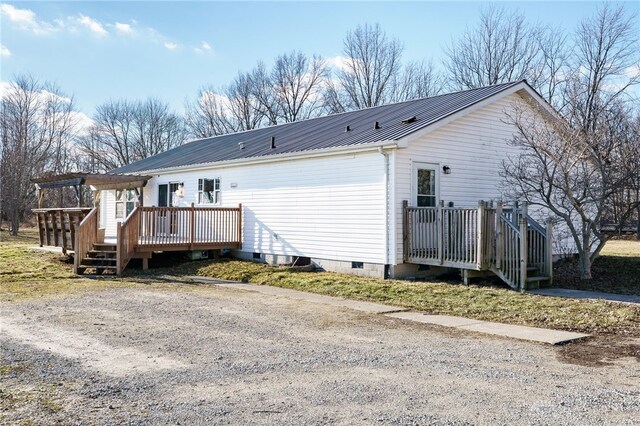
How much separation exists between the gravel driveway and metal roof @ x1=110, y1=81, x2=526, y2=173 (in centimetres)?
623

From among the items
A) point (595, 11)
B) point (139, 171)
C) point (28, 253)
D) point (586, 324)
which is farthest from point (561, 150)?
point (595, 11)

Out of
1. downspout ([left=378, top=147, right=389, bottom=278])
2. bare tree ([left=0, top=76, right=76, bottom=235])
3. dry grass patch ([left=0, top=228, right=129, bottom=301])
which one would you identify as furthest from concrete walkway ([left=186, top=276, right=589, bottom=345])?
bare tree ([left=0, top=76, right=76, bottom=235])

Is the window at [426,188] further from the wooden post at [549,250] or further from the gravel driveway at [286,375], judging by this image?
the gravel driveway at [286,375]

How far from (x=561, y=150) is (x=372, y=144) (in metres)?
4.24

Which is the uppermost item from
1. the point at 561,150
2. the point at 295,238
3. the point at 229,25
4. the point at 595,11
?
the point at 595,11

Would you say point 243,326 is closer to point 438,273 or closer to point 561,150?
point 438,273

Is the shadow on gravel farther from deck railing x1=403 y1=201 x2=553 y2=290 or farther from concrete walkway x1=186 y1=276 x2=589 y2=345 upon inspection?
deck railing x1=403 y1=201 x2=553 y2=290

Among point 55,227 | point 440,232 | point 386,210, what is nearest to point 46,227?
point 55,227

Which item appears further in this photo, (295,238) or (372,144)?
(295,238)

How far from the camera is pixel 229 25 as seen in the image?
16016 mm

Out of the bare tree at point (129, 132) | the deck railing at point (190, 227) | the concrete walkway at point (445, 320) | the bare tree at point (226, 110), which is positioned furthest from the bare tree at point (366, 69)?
the concrete walkway at point (445, 320)

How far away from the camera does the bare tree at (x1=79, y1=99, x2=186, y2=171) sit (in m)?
52.8

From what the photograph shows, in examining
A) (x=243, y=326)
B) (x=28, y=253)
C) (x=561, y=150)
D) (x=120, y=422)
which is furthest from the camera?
(x=28, y=253)

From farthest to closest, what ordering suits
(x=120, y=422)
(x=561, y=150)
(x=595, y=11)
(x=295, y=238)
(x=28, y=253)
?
(x=595, y=11)
(x=28, y=253)
(x=295, y=238)
(x=561, y=150)
(x=120, y=422)
